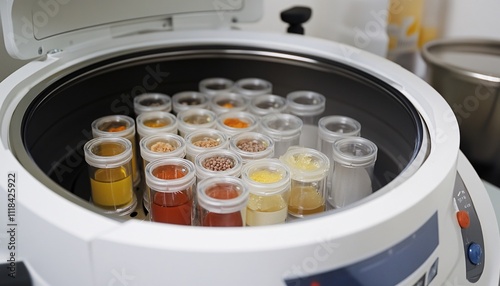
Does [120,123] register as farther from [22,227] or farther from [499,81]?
[499,81]

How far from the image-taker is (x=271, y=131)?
42.6 inches

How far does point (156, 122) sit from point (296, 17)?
43cm

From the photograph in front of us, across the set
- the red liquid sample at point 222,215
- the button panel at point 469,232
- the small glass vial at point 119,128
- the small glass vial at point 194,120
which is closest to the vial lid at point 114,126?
the small glass vial at point 119,128

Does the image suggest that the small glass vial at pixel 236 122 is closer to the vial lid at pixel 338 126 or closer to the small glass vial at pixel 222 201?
the vial lid at pixel 338 126

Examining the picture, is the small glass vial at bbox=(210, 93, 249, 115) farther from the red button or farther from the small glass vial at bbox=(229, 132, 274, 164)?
the red button

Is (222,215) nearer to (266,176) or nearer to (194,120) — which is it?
(266,176)

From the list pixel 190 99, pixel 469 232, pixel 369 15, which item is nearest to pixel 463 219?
pixel 469 232

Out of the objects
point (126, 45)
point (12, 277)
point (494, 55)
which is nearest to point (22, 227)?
point (12, 277)

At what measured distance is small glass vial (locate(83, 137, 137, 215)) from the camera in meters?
0.95

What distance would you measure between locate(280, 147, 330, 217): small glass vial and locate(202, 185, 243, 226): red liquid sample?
16 centimetres

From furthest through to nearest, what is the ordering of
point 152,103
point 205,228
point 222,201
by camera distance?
point 152,103
point 222,201
point 205,228

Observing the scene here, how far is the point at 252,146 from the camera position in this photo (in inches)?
40.1

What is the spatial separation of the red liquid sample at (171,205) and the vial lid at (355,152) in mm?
292

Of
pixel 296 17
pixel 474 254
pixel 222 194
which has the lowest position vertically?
pixel 474 254
